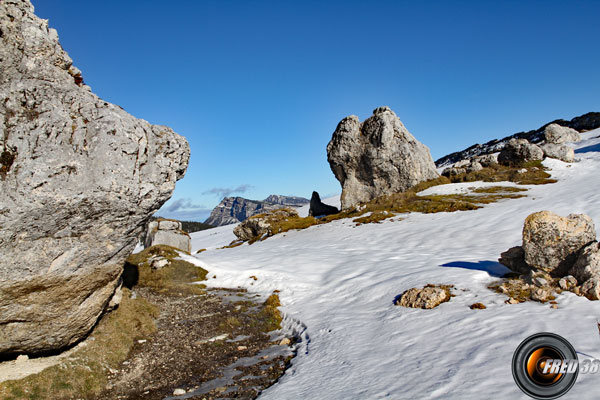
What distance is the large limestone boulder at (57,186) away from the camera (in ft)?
25.3

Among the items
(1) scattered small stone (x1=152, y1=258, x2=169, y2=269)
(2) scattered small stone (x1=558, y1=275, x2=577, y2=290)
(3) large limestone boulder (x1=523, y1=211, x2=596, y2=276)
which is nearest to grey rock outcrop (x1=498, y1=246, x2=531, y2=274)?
(3) large limestone boulder (x1=523, y1=211, x2=596, y2=276)

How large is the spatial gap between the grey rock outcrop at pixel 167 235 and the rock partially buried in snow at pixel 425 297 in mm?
23520

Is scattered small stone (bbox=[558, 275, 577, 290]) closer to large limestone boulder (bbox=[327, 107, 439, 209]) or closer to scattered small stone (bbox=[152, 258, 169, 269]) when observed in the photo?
scattered small stone (bbox=[152, 258, 169, 269])

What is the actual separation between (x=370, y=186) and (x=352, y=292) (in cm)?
3152

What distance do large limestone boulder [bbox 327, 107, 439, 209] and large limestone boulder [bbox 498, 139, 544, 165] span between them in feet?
45.6

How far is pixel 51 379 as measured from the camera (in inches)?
328

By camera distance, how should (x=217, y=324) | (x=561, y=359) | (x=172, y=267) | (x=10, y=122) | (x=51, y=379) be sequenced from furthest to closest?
(x=172, y=267), (x=217, y=324), (x=51, y=379), (x=10, y=122), (x=561, y=359)

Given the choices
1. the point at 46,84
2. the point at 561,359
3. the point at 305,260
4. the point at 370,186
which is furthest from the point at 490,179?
the point at 46,84

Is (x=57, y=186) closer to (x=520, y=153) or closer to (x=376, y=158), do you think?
(x=376, y=158)

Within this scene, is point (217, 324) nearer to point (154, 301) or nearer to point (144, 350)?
point (144, 350)

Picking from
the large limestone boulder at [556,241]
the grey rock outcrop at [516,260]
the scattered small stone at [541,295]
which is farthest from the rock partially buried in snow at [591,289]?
the grey rock outcrop at [516,260]

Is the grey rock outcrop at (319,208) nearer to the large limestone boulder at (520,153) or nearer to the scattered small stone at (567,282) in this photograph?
the large limestone boulder at (520,153)

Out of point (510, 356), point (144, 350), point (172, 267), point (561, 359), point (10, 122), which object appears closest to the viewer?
point (561, 359)

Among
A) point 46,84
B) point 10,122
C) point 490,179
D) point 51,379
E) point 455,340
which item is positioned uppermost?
point 46,84
